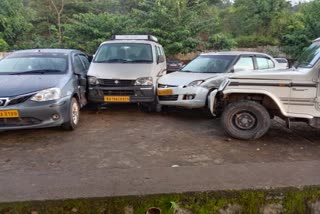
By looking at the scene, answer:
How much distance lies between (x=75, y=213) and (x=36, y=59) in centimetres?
479

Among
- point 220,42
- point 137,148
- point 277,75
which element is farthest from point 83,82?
point 220,42

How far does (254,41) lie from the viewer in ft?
78.3

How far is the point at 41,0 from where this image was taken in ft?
90.1

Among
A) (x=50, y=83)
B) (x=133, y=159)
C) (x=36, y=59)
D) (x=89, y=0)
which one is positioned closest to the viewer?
(x=133, y=159)

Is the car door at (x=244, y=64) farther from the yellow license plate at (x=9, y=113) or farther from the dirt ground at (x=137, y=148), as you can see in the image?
the yellow license plate at (x=9, y=113)

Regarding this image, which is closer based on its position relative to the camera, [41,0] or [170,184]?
[170,184]

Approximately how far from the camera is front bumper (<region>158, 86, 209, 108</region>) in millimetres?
7141

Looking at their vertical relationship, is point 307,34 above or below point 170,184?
above

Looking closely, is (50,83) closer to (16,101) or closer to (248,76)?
(16,101)

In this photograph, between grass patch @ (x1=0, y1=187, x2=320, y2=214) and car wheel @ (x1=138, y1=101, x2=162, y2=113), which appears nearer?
grass patch @ (x1=0, y1=187, x2=320, y2=214)

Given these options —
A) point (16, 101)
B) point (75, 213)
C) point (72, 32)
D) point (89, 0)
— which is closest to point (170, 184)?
point (75, 213)

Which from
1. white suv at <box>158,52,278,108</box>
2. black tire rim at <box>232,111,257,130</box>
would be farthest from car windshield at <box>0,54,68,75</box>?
black tire rim at <box>232,111,257,130</box>

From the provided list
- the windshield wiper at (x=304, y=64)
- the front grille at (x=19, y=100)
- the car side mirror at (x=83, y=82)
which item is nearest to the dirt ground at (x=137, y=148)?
the front grille at (x=19, y=100)

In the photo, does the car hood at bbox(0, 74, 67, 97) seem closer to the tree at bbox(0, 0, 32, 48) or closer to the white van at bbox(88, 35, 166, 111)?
the white van at bbox(88, 35, 166, 111)
